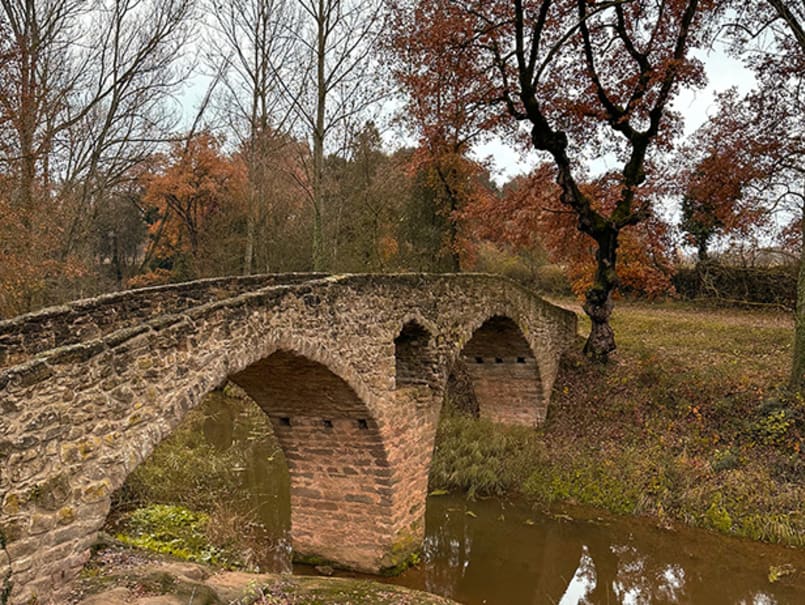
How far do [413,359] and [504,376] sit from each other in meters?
5.24

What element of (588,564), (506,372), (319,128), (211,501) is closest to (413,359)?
(588,564)

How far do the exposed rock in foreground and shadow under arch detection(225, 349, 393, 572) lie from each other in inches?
64.4

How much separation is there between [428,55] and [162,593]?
453 inches

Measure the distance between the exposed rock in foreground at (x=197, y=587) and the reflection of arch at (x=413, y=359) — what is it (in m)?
3.08

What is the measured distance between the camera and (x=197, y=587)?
18.6 feet

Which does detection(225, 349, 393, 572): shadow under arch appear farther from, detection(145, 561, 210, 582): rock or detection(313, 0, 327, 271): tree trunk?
detection(313, 0, 327, 271): tree trunk

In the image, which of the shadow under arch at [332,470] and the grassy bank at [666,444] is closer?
the shadow under arch at [332,470]

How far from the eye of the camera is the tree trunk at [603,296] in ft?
45.8

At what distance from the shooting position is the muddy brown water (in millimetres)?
8312

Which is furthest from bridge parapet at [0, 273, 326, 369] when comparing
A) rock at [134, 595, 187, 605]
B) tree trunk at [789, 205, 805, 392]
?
tree trunk at [789, 205, 805, 392]

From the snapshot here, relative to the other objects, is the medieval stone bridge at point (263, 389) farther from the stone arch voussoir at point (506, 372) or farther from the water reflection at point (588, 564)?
the water reflection at point (588, 564)

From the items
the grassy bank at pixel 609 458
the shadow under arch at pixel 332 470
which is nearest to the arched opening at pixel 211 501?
the grassy bank at pixel 609 458

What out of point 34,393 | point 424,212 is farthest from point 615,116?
point 34,393

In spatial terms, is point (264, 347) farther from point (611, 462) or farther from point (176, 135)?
point (176, 135)
